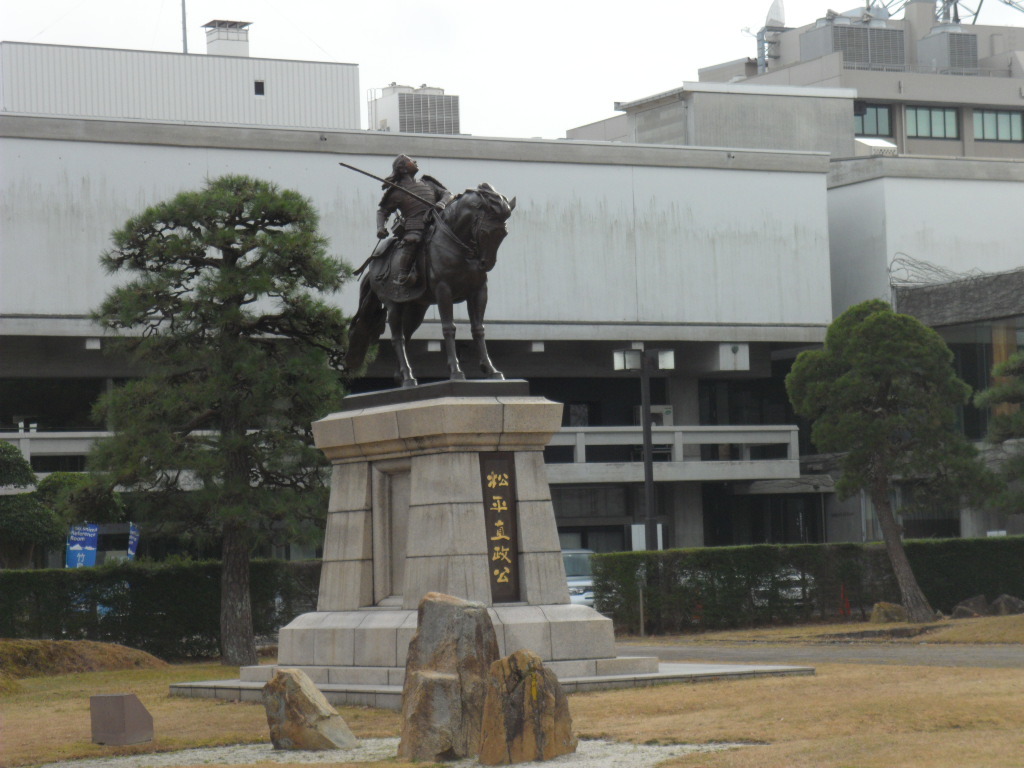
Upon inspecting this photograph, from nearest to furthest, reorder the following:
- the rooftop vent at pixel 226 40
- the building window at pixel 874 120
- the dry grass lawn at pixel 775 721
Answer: the dry grass lawn at pixel 775 721 → the rooftop vent at pixel 226 40 → the building window at pixel 874 120

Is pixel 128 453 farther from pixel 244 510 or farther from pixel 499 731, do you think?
pixel 499 731

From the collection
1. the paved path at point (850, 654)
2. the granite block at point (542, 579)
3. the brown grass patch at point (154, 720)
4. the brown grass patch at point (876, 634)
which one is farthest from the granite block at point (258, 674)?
the brown grass patch at point (876, 634)

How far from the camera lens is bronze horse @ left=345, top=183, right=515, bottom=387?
17984mm

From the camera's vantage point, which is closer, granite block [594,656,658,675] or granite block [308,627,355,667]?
granite block [594,656,658,675]

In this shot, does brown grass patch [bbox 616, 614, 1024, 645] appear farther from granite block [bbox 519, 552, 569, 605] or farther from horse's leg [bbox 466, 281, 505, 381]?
horse's leg [bbox 466, 281, 505, 381]

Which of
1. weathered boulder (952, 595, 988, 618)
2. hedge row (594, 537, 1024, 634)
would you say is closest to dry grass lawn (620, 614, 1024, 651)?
hedge row (594, 537, 1024, 634)

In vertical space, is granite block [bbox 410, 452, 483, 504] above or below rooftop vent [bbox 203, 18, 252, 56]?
below

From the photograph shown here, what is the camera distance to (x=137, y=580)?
30.3m

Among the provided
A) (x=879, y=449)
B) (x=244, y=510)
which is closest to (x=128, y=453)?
(x=244, y=510)

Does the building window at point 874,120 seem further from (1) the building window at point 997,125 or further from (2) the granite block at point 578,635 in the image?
(2) the granite block at point 578,635

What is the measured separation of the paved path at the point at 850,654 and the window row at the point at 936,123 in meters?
59.5

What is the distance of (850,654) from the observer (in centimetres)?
2369

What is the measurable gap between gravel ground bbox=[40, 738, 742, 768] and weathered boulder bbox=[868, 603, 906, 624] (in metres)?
21.5

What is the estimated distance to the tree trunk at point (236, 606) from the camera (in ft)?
91.4
